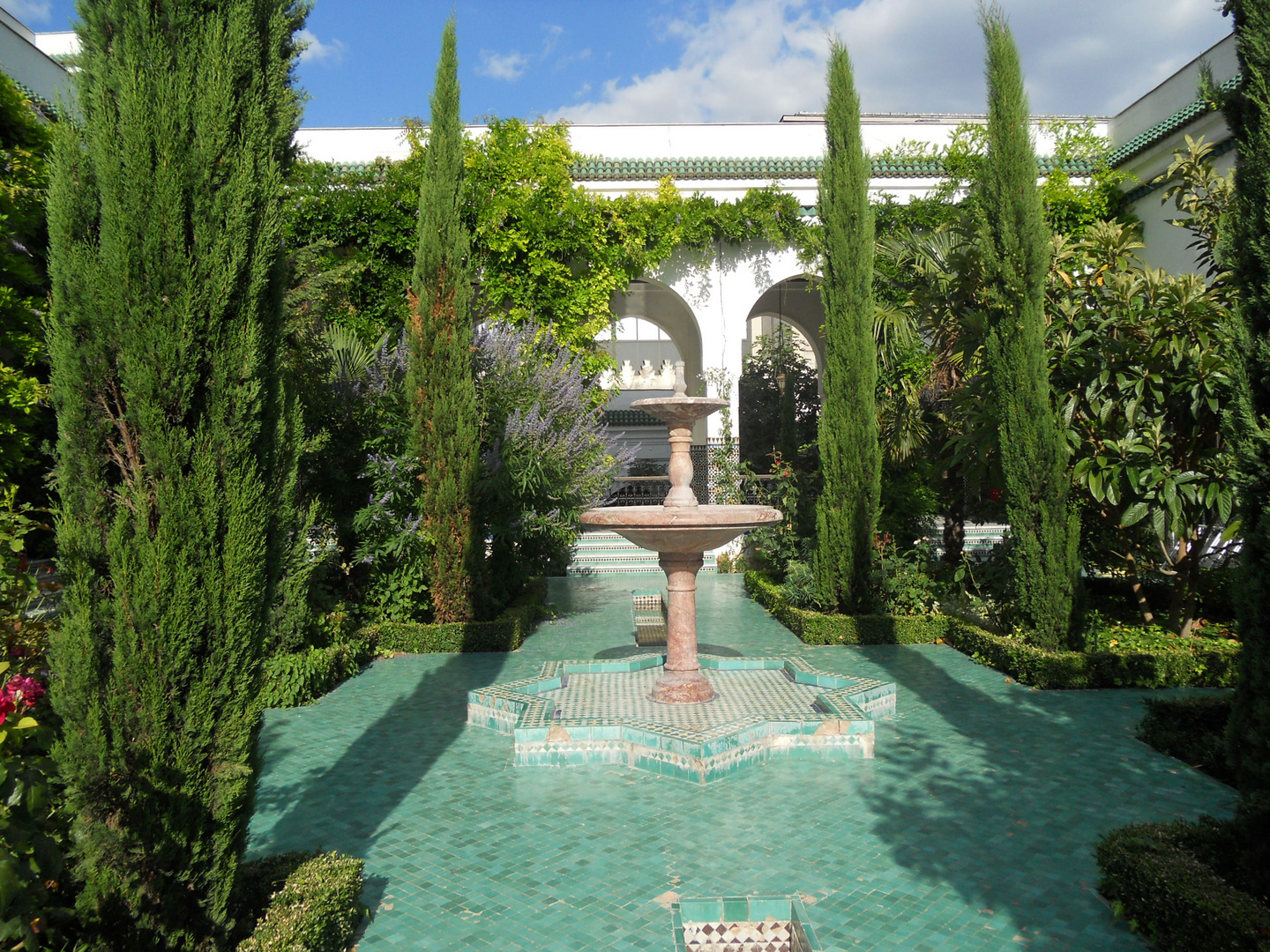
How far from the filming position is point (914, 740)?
5.42m

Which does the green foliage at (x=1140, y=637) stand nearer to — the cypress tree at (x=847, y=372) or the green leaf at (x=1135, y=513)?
the green leaf at (x=1135, y=513)

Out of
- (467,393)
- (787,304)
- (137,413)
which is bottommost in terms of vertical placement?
(137,413)

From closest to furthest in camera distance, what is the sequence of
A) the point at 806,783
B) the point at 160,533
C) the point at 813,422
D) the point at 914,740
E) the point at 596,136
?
the point at 160,533 → the point at 806,783 → the point at 914,740 → the point at 596,136 → the point at 813,422

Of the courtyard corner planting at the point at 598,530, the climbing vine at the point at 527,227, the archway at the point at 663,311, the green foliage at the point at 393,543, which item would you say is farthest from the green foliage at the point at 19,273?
the archway at the point at 663,311

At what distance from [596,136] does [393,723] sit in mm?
11088

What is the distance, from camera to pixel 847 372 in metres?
8.95

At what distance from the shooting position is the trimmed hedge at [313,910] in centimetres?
269

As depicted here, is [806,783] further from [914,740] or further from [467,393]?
[467,393]

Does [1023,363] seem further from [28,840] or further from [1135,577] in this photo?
[28,840]

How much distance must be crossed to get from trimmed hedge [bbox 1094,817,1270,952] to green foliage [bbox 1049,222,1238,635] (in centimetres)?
359

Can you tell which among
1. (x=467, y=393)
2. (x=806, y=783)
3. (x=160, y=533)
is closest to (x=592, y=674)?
(x=806, y=783)

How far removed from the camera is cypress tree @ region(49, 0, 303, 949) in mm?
2557

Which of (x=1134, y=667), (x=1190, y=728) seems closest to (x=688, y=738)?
(x=1190, y=728)

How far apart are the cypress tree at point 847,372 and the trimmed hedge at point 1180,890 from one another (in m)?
5.32
